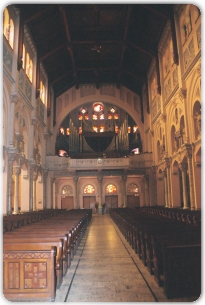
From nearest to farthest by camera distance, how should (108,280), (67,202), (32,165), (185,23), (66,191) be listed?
(108,280)
(185,23)
(32,165)
(67,202)
(66,191)

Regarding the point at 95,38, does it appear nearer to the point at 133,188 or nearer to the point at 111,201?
the point at 133,188

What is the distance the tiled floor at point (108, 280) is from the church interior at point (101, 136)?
0.78 feet

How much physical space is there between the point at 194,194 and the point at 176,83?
7.09m

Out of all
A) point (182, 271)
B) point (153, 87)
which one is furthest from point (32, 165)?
point (182, 271)

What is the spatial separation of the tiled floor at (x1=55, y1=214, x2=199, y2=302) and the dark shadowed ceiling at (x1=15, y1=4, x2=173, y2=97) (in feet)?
46.5

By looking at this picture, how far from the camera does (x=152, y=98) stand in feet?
84.3

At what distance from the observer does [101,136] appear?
3109cm

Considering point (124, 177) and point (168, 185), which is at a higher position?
point (124, 177)

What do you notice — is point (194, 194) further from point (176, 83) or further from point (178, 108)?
point (176, 83)

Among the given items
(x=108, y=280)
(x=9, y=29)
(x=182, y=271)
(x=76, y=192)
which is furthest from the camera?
(x=76, y=192)

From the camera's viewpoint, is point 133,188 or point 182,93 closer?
point 182,93

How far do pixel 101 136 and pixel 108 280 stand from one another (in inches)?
1009

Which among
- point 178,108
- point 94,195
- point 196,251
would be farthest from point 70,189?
point 196,251

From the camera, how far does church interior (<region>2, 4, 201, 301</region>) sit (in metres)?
5.63
